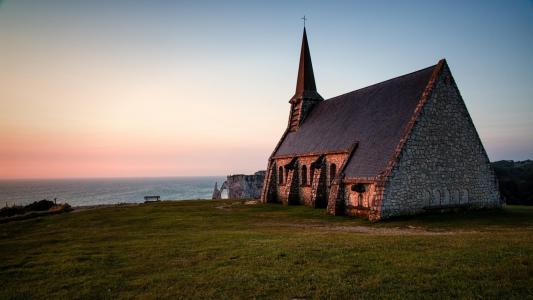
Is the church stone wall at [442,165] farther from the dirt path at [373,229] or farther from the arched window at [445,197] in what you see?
the dirt path at [373,229]

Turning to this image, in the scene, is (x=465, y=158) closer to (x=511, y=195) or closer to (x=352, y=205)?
(x=352, y=205)

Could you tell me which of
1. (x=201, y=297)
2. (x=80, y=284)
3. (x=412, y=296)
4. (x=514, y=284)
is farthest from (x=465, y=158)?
(x=80, y=284)

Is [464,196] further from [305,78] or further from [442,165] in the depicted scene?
[305,78]

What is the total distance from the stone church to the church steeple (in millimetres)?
9724

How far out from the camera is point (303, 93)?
1635 inches

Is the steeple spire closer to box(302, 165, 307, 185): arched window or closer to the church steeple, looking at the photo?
the church steeple

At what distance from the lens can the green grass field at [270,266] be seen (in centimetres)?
865

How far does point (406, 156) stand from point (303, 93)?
2085cm

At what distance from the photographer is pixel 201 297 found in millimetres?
8633

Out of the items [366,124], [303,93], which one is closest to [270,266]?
[366,124]

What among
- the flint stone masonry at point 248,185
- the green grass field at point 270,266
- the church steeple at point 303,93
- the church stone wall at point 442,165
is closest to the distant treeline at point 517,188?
the church stone wall at point 442,165

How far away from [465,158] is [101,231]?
81.2 ft

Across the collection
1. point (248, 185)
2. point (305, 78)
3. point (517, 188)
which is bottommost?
point (517, 188)

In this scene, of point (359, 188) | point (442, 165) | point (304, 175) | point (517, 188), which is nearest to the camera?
point (442, 165)
